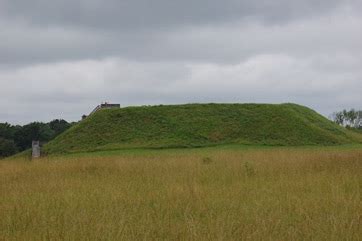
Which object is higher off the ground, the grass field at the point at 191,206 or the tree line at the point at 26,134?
the tree line at the point at 26,134

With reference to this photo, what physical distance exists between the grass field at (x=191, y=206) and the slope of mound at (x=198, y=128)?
25382 mm

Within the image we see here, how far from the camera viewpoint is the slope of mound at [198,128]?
38031 millimetres

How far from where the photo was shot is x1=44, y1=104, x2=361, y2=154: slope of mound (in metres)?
38.0

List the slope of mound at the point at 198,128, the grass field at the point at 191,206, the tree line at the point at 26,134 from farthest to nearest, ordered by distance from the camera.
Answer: the tree line at the point at 26,134 → the slope of mound at the point at 198,128 → the grass field at the point at 191,206

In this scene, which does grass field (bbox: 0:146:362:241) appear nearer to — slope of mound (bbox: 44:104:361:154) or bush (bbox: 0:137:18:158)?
slope of mound (bbox: 44:104:361:154)

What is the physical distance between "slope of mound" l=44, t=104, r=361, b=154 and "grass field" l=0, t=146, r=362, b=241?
83.3 ft

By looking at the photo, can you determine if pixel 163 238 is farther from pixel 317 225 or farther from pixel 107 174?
pixel 107 174

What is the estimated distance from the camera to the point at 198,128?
40.9 metres

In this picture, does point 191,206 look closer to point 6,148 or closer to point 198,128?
point 198,128

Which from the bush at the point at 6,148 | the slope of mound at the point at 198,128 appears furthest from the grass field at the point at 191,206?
the bush at the point at 6,148

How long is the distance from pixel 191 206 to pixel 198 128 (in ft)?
111

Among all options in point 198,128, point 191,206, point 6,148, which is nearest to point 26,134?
point 6,148

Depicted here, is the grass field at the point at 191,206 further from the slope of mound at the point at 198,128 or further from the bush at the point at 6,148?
the bush at the point at 6,148

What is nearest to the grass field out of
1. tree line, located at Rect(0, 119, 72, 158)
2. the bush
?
the bush
